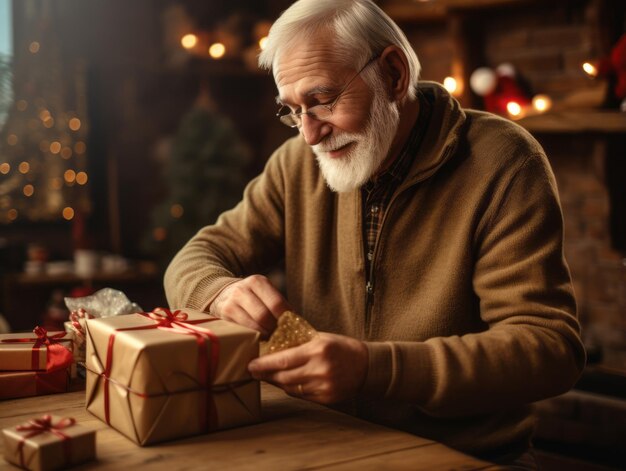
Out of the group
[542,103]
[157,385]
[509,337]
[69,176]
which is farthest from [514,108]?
[69,176]

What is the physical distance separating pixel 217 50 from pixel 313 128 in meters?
3.50

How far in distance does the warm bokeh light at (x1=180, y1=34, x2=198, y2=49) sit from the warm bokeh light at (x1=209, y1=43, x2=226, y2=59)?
0.13m

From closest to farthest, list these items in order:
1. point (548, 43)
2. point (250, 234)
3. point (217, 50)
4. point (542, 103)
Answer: point (250, 234), point (542, 103), point (548, 43), point (217, 50)

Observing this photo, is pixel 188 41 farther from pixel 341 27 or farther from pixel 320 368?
pixel 320 368

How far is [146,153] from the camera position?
5.02m

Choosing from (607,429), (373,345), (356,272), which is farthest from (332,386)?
(607,429)

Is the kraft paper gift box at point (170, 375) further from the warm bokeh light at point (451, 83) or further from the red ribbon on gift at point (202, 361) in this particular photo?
the warm bokeh light at point (451, 83)

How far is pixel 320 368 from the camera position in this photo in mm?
1234

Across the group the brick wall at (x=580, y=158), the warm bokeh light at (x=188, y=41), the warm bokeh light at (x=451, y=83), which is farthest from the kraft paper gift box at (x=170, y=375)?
the warm bokeh light at (x=188, y=41)

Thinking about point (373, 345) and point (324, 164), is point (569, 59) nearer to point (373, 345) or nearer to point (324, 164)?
point (324, 164)

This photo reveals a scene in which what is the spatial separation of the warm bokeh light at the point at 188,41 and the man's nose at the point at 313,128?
3.41m

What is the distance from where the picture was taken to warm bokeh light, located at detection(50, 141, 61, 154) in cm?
471

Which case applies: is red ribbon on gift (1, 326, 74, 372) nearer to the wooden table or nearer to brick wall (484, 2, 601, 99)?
the wooden table

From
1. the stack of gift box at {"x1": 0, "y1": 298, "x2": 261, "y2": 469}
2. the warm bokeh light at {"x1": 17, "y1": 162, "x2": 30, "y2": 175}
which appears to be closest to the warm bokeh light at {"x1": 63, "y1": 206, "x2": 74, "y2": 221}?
A: the warm bokeh light at {"x1": 17, "y1": 162, "x2": 30, "y2": 175}
